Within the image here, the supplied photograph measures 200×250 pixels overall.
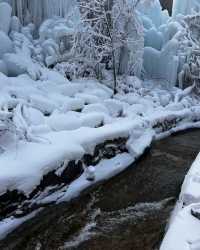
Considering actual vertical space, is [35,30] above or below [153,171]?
above

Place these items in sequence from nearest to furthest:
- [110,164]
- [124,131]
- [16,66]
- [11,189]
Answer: [11,189] → [110,164] → [124,131] → [16,66]

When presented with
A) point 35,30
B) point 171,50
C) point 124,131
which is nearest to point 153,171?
point 124,131

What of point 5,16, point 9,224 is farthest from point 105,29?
point 9,224

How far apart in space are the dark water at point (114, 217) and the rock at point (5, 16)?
4864 millimetres

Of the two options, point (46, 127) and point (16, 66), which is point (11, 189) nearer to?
point (46, 127)

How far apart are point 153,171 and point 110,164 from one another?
1004 mm

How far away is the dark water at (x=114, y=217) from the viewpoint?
4.76 m

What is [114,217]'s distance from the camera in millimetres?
5535

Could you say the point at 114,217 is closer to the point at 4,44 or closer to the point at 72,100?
the point at 72,100

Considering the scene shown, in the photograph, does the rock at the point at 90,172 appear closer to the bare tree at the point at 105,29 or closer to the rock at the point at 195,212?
the rock at the point at 195,212

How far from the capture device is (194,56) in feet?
44.9

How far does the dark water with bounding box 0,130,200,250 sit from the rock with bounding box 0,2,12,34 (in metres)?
4.86

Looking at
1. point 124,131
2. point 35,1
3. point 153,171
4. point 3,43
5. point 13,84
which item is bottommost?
point 153,171

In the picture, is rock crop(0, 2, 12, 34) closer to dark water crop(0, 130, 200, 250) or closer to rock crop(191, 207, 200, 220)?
dark water crop(0, 130, 200, 250)
